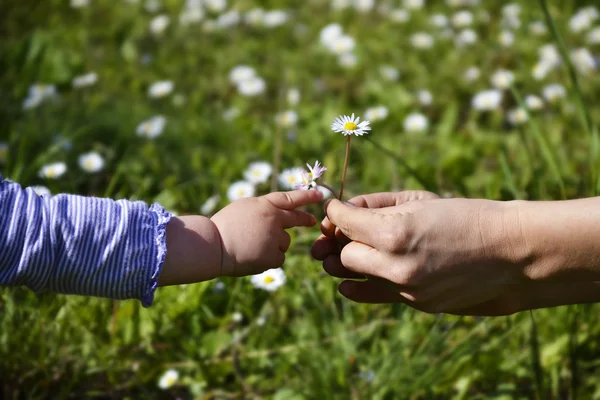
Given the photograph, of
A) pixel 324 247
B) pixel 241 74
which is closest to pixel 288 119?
pixel 241 74

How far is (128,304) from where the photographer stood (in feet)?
4.35

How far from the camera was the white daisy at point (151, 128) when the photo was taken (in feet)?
6.42

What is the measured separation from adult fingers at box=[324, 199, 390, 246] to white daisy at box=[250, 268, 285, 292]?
1.26ft

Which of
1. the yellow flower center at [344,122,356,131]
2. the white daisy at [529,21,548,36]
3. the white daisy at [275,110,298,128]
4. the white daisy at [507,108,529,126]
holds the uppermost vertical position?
the white daisy at [529,21,548,36]

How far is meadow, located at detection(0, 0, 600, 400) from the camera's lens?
1.30 m

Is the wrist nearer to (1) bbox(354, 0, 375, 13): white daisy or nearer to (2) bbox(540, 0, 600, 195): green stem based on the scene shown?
(2) bbox(540, 0, 600, 195): green stem

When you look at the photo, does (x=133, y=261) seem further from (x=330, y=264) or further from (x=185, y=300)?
(x=185, y=300)

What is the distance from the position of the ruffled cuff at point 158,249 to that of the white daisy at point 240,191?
0.68m

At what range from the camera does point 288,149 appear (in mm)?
1956

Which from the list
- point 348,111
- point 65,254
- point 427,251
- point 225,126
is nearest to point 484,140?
point 348,111

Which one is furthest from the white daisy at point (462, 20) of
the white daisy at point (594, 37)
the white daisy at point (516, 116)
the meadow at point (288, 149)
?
the white daisy at point (516, 116)

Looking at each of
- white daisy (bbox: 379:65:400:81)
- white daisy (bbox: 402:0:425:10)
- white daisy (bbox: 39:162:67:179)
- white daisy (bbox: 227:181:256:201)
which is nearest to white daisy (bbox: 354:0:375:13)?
white daisy (bbox: 402:0:425:10)

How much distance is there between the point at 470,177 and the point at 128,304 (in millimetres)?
1026

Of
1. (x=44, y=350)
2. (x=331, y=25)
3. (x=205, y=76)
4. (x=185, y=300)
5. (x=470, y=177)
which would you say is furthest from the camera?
(x=331, y=25)
